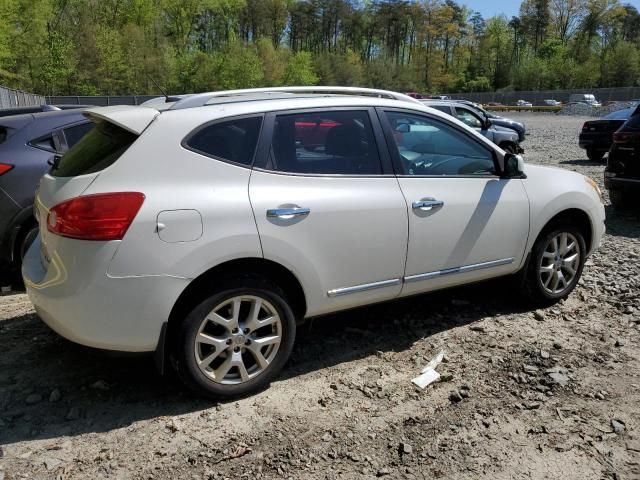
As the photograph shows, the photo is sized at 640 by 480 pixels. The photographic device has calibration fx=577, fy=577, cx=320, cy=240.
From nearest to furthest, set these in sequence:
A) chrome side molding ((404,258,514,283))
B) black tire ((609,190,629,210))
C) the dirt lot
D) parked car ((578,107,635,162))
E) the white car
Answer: the dirt lot, the white car, chrome side molding ((404,258,514,283)), black tire ((609,190,629,210)), parked car ((578,107,635,162))

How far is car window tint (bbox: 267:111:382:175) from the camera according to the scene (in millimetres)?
3508

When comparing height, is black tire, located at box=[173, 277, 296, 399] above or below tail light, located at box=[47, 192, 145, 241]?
below

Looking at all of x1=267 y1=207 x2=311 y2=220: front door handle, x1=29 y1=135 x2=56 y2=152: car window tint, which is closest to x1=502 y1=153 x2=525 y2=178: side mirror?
x1=267 y1=207 x2=311 y2=220: front door handle

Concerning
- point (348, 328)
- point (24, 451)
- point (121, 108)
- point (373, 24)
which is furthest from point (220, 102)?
point (373, 24)

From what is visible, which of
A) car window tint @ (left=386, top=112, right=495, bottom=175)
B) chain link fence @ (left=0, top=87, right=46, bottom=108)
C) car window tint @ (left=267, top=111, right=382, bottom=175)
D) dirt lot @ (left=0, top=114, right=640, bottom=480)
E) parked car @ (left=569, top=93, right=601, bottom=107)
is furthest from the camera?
parked car @ (left=569, top=93, right=601, bottom=107)

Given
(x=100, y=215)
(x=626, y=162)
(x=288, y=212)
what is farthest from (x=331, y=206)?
(x=626, y=162)

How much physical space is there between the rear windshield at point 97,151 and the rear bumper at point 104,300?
486mm

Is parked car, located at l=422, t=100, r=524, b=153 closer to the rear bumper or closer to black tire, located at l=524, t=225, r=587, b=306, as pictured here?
black tire, located at l=524, t=225, r=587, b=306

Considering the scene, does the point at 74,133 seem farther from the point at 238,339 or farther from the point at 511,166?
the point at 511,166

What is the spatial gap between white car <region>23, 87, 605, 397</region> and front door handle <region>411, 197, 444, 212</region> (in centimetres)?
1

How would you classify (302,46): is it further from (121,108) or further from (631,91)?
(121,108)

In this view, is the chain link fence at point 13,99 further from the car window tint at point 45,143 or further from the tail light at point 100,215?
the tail light at point 100,215

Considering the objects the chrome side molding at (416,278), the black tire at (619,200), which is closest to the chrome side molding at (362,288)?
the chrome side molding at (416,278)

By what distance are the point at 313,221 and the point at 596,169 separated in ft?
39.9
